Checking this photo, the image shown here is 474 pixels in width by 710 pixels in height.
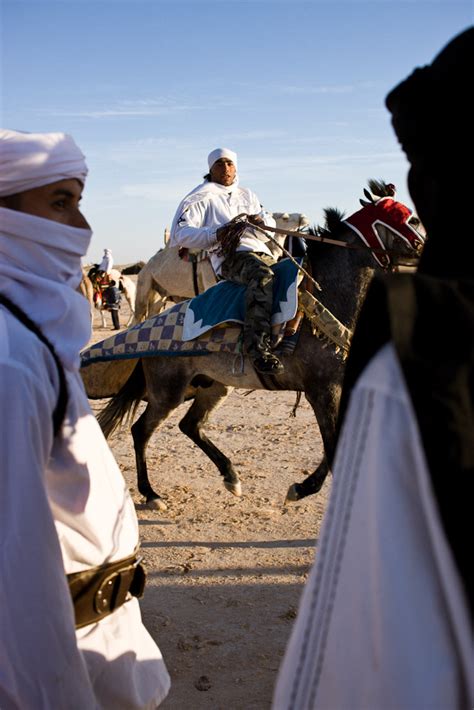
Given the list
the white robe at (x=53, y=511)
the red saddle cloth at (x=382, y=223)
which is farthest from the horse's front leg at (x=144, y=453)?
the white robe at (x=53, y=511)

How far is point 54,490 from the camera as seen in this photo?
1.92 m

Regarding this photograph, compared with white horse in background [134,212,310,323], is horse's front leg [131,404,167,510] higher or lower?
lower

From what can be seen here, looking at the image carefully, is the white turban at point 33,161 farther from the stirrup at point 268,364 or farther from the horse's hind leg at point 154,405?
the horse's hind leg at point 154,405

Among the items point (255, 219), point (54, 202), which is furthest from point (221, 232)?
point (54, 202)

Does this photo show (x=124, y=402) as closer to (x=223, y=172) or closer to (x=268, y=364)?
(x=268, y=364)

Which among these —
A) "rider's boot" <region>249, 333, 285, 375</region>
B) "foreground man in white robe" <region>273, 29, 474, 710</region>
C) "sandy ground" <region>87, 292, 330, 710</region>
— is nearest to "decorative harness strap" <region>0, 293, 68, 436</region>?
"foreground man in white robe" <region>273, 29, 474, 710</region>

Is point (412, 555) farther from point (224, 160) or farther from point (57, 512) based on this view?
point (224, 160)

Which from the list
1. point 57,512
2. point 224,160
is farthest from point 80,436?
point 224,160

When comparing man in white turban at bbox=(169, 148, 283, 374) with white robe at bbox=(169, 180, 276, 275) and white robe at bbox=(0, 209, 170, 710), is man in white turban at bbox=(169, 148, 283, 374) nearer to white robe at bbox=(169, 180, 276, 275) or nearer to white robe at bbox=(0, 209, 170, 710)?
white robe at bbox=(169, 180, 276, 275)

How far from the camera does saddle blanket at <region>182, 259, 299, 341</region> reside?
18.7ft

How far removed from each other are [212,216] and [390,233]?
1.81 metres

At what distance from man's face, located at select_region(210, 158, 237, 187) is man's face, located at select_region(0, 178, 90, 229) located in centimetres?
546

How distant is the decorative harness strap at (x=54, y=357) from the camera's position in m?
1.86

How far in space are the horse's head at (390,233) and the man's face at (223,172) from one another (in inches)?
71.3
